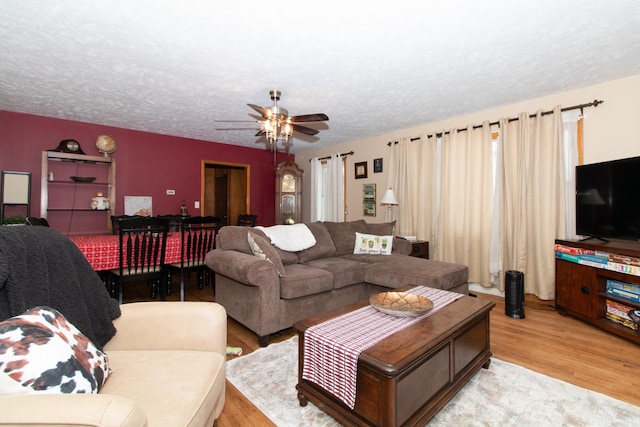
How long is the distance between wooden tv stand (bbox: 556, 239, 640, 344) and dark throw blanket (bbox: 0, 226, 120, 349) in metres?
3.61

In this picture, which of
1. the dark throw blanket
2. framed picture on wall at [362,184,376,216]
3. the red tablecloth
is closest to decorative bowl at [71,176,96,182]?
the red tablecloth

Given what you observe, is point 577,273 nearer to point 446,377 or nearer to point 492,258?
→ point 492,258

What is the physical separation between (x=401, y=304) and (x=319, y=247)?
6.04 ft

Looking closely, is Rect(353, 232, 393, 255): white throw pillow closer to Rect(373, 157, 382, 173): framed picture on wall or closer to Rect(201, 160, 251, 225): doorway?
Rect(373, 157, 382, 173): framed picture on wall

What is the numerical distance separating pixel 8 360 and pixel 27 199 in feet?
13.8

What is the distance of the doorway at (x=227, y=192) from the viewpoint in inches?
252

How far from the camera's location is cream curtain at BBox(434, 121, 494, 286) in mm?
3887

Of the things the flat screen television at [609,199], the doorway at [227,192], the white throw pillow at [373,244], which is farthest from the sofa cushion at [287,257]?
the doorway at [227,192]

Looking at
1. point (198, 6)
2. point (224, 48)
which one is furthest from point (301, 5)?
point (224, 48)

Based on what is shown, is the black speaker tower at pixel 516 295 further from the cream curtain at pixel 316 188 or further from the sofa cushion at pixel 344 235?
the cream curtain at pixel 316 188

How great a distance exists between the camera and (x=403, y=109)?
12.7 ft

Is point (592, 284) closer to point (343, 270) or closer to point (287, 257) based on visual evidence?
point (343, 270)

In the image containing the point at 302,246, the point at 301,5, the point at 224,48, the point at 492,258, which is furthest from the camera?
the point at 492,258

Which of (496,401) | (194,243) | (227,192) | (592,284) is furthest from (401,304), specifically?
(227,192)
